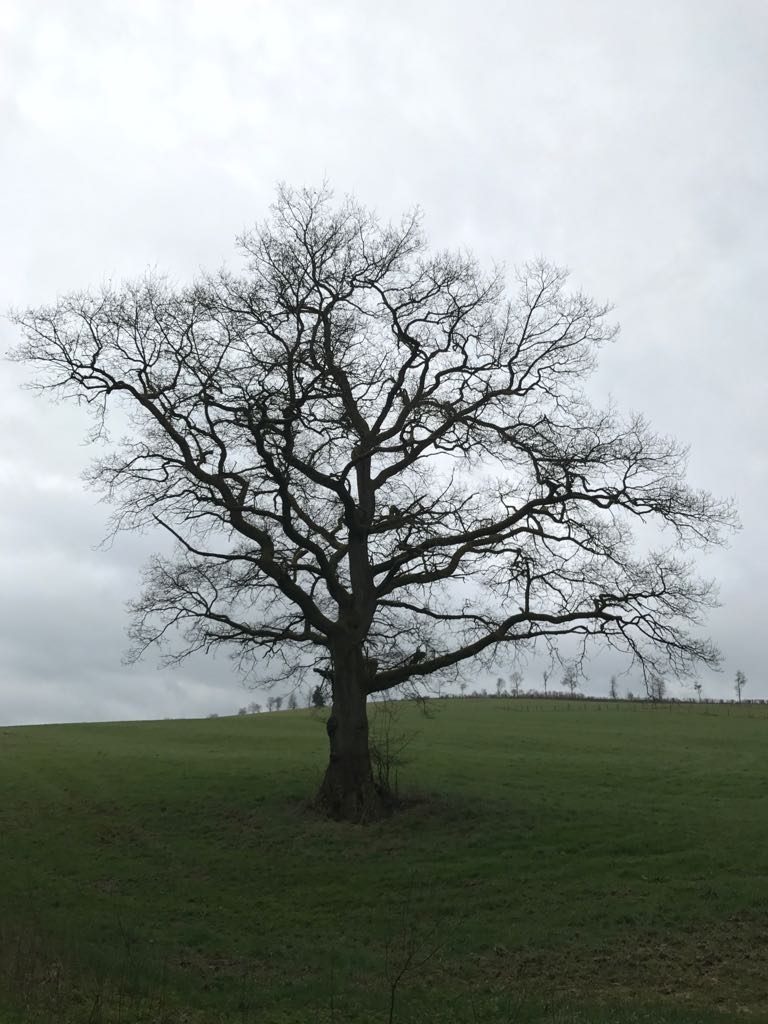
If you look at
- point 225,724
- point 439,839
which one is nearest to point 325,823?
point 439,839

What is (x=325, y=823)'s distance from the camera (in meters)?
22.1

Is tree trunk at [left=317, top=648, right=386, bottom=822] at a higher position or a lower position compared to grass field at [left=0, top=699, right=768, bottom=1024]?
higher

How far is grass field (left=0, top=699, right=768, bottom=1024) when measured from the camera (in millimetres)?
11461

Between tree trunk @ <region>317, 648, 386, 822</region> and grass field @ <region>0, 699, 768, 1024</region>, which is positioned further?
tree trunk @ <region>317, 648, 386, 822</region>

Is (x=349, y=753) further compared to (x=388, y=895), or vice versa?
(x=349, y=753)

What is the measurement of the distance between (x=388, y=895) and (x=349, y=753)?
575 cm

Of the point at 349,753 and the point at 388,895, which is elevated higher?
the point at 349,753

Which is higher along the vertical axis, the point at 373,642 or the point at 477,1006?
the point at 373,642

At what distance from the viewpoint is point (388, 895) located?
17.6m

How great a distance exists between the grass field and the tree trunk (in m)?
0.76

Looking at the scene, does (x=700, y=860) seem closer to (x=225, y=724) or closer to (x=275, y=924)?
(x=275, y=924)

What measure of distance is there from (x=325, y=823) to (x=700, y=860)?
29.4 feet

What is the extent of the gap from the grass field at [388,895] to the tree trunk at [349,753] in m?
0.76

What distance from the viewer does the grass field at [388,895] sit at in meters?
11.5
